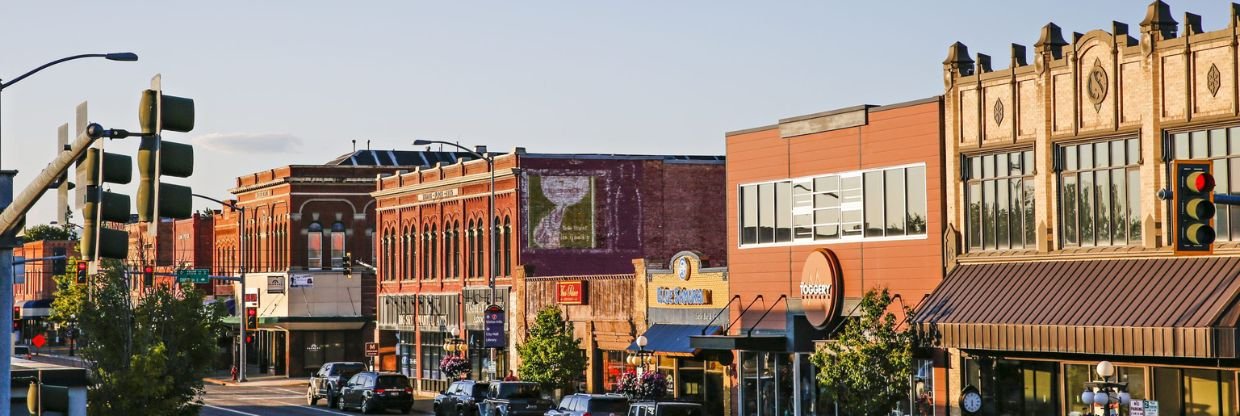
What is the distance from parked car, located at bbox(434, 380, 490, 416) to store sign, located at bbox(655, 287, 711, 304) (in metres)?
6.06

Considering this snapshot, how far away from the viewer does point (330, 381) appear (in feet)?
207

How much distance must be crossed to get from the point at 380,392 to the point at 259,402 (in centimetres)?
1101

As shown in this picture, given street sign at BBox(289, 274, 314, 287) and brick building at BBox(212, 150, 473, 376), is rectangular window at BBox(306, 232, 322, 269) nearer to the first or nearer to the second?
brick building at BBox(212, 150, 473, 376)

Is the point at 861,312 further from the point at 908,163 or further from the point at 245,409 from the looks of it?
the point at 245,409

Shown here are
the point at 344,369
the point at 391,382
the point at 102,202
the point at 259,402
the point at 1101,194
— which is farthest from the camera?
the point at 259,402

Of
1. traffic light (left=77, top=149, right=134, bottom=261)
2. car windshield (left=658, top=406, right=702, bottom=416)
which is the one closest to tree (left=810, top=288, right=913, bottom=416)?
car windshield (left=658, top=406, right=702, bottom=416)

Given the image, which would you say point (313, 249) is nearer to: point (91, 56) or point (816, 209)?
point (816, 209)

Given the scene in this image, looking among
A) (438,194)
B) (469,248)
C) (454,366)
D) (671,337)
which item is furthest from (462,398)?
(438,194)

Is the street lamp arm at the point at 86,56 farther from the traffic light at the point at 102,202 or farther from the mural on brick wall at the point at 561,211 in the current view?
the mural on brick wall at the point at 561,211

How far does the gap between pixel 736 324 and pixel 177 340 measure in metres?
16.8

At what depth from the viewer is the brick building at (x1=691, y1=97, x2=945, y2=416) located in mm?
40594

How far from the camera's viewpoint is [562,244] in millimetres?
65438

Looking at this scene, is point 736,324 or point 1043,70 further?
point 736,324

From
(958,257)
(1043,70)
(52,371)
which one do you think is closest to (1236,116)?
(1043,70)
